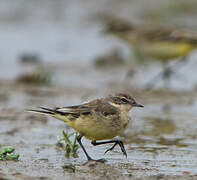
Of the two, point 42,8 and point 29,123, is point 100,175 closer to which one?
point 29,123

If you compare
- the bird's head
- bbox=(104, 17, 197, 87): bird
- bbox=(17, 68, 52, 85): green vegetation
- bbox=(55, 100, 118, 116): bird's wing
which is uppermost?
bbox=(104, 17, 197, 87): bird

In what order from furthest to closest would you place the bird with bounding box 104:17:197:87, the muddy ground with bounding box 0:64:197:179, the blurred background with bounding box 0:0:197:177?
the bird with bounding box 104:17:197:87 → the blurred background with bounding box 0:0:197:177 → the muddy ground with bounding box 0:64:197:179

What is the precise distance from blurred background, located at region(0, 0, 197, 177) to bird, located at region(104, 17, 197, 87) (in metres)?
0.41

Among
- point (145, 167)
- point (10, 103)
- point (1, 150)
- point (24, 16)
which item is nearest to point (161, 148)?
point (145, 167)

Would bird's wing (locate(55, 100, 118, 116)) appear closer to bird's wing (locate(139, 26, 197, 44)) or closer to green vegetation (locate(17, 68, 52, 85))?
green vegetation (locate(17, 68, 52, 85))

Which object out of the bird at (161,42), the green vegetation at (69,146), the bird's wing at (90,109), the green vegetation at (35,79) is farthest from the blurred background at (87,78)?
the bird's wing at (90,109)

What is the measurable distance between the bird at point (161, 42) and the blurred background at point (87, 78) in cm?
41

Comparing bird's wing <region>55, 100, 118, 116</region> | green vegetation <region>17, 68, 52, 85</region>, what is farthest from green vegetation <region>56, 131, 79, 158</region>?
green vegetation <region>17, 68, 52, 85</region>

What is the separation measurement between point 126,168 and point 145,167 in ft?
0.78

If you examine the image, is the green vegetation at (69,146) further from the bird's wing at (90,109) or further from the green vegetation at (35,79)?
the green vegetation at (35,79)

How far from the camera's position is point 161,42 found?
44.2 ft

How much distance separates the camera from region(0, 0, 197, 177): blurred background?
23.7ft

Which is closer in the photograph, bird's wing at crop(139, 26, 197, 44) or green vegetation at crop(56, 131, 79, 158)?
green vegetation at crop(56, 131, 79, 158)

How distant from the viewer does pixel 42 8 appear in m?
19.7
